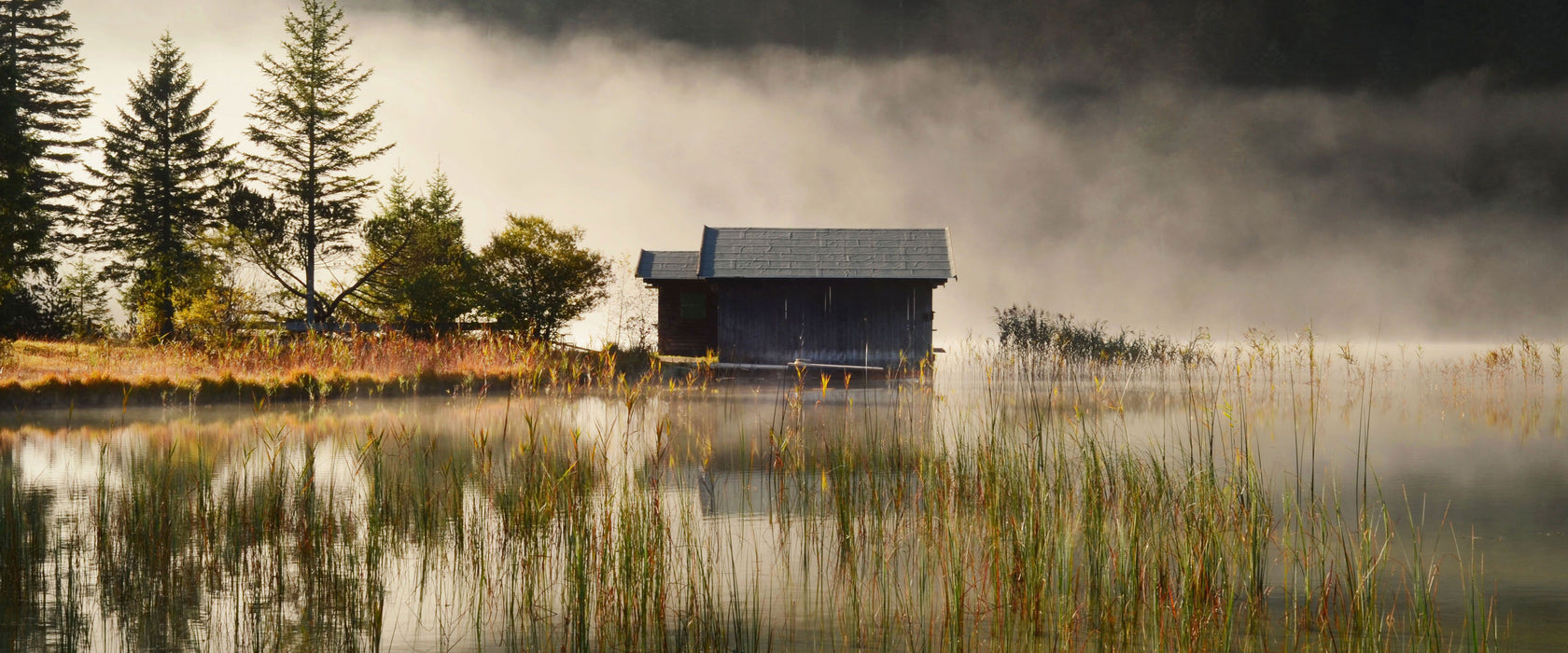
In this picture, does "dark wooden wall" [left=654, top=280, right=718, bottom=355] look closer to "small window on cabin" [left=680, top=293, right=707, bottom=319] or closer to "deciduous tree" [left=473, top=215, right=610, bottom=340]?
"small window on cabin" [left=680, top=293, right=707, bottom=319]

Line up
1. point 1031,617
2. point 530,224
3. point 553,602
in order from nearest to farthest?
point 1031,617 → point 553,602 → point 530,224

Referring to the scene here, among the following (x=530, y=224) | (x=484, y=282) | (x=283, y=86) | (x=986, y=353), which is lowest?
(x=986, y=353)

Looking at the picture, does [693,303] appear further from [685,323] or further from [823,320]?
[823,320]

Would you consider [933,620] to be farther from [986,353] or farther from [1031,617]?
[986,353]

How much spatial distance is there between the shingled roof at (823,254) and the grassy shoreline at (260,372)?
4124mm

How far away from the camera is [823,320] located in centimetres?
2483

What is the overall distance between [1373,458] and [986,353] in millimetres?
4230

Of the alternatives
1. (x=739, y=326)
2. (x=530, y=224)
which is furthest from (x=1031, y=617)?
(x=530, y=224)

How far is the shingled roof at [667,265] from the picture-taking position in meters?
29.5

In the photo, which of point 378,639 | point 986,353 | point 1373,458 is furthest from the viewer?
point 986,353

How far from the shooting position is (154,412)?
45.4ft

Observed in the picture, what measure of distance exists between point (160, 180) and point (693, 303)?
60.5 ft

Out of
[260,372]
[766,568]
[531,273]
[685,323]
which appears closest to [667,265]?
[685,323]

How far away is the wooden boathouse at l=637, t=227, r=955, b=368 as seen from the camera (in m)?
24.4
